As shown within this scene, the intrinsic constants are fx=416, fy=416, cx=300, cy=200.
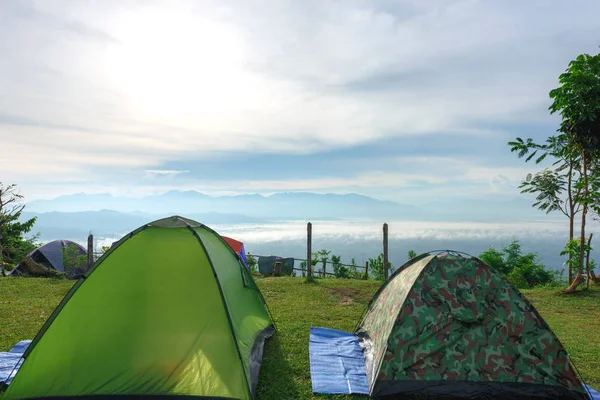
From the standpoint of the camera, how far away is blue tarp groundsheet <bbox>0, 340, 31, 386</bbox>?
228 inches

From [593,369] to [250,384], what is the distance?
5931mm

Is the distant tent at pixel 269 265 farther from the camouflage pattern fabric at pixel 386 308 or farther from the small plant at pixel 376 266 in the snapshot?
the camouflage pattern fabric at pixel 386 308

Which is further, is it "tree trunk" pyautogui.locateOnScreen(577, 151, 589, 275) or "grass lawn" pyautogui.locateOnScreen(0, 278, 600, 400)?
"tree trunk" pyautogui.locateOnScreen(577, 151, 589, 275)

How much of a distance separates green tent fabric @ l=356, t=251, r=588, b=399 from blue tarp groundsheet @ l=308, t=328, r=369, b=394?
32 cm

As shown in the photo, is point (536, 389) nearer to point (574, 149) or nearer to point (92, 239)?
point (574, 149)

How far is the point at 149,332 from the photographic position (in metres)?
5.54

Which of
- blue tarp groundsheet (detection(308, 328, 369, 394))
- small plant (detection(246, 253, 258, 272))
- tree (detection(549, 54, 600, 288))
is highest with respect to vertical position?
tree (detection(549, 54, 600, 288))

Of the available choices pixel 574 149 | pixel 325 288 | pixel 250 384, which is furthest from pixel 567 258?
pixel 250 384

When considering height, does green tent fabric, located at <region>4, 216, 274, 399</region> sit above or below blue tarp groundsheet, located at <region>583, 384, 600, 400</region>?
above

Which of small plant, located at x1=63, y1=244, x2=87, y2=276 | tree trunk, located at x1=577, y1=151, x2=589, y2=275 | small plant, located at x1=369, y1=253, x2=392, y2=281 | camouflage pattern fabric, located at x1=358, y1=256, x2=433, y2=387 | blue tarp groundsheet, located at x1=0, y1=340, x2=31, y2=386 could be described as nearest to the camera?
blue tarp groundsheet, located at x1=0, y1=340, x2=31, y2=386

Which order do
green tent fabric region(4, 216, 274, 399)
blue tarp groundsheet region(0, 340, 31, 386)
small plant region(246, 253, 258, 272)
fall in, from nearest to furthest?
1. green tent fabric region(4, 216, 274, 399)
2. blue tarp groundsheet region(0, 340, 31, 386)
3. small plant region(246, 253, 258, 272)

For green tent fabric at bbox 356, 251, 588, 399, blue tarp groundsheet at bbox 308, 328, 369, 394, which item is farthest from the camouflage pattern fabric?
blue tarp groundsheet at bbox 308, 328, 369, 394

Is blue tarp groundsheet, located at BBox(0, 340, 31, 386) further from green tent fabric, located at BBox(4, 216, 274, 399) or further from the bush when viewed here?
the bush

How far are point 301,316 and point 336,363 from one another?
358cm
